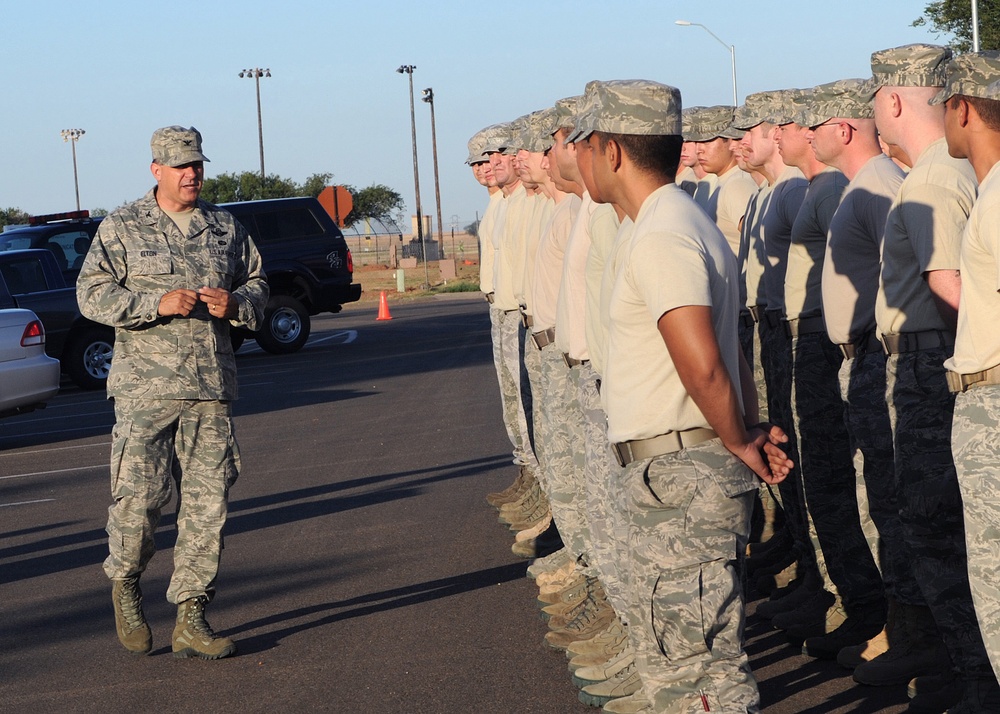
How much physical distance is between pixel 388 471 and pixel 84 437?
194 inches

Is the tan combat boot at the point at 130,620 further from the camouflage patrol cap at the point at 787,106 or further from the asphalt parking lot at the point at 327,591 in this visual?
the camouflage patrol cap at the point at 787,106

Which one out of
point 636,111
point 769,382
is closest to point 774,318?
point 769,382

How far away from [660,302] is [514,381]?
5418 millimetres

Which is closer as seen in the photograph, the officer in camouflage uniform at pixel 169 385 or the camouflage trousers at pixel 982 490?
the camouflage trousers at pixel 982 490

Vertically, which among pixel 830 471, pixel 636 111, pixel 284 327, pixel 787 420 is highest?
pixel 636 111

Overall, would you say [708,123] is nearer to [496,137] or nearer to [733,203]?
[733,203]

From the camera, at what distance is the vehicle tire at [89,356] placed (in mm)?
18609

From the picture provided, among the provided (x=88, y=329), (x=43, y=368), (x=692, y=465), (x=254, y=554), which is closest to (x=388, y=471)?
(x=254, y=554)

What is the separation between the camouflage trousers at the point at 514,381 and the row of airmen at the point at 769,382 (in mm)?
46

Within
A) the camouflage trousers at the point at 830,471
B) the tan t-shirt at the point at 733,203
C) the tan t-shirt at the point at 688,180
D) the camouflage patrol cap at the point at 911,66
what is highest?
the camouflage patrol cap at the point at 911,66

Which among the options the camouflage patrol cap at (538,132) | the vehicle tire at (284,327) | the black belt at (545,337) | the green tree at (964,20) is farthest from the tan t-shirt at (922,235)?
the green tree at (964,20)

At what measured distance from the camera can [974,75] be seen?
3838 mm

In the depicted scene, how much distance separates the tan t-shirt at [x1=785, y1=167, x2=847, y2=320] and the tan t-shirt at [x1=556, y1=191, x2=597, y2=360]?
3.55 feet

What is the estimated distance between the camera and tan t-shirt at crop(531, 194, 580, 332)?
21.4ft
